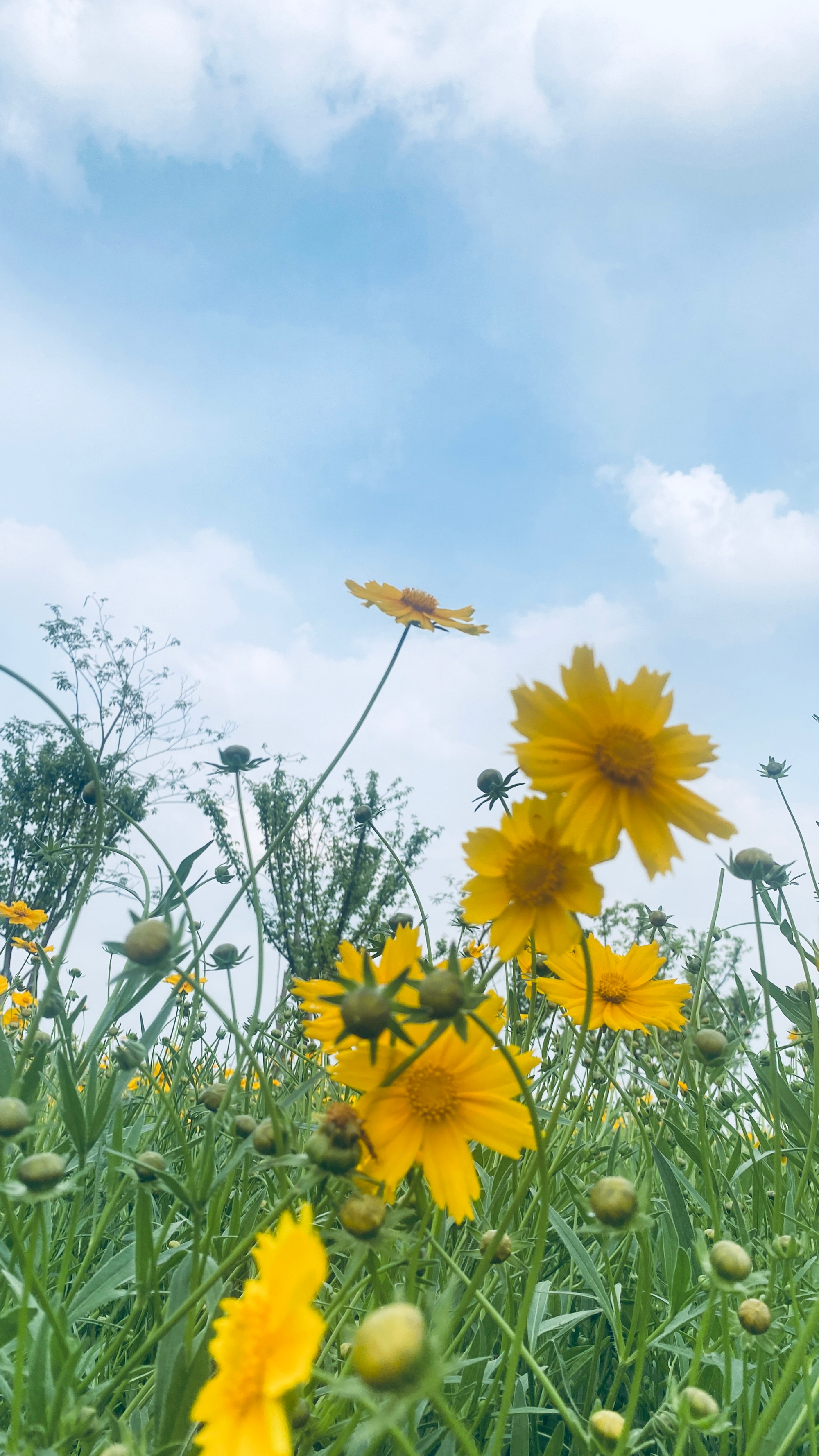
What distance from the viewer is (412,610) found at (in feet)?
3.99

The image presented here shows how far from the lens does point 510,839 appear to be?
51 centimetres

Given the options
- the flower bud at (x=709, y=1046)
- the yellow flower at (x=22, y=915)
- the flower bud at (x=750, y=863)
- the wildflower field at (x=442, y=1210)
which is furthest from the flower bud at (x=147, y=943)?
the yellow flower at (x=22, y=915)

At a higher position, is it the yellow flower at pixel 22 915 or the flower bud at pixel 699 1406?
the yellow flower at pixel 22 915

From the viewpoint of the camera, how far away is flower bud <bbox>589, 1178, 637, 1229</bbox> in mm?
444

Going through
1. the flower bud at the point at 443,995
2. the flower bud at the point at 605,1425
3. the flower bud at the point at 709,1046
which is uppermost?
the flower bud at the point at 709,1046

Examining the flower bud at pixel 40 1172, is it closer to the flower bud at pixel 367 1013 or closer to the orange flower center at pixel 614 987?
the flower bud at pixel 367 1013

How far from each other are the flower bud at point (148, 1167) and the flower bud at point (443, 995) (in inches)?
8.1

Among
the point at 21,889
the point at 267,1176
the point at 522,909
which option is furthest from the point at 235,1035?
the point at 21,889

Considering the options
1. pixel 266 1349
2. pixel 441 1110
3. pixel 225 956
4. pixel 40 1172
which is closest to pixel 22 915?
pixel 225 956

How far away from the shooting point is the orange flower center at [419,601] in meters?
1.27

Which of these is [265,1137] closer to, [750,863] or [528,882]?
[528,882]

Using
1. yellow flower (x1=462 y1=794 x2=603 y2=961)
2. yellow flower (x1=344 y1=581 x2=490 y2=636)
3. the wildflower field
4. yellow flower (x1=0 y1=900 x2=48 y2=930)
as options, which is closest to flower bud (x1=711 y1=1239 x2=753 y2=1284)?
the wildflower field

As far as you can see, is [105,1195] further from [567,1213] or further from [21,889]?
[21,889]

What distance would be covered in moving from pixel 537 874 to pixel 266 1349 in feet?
0.87
